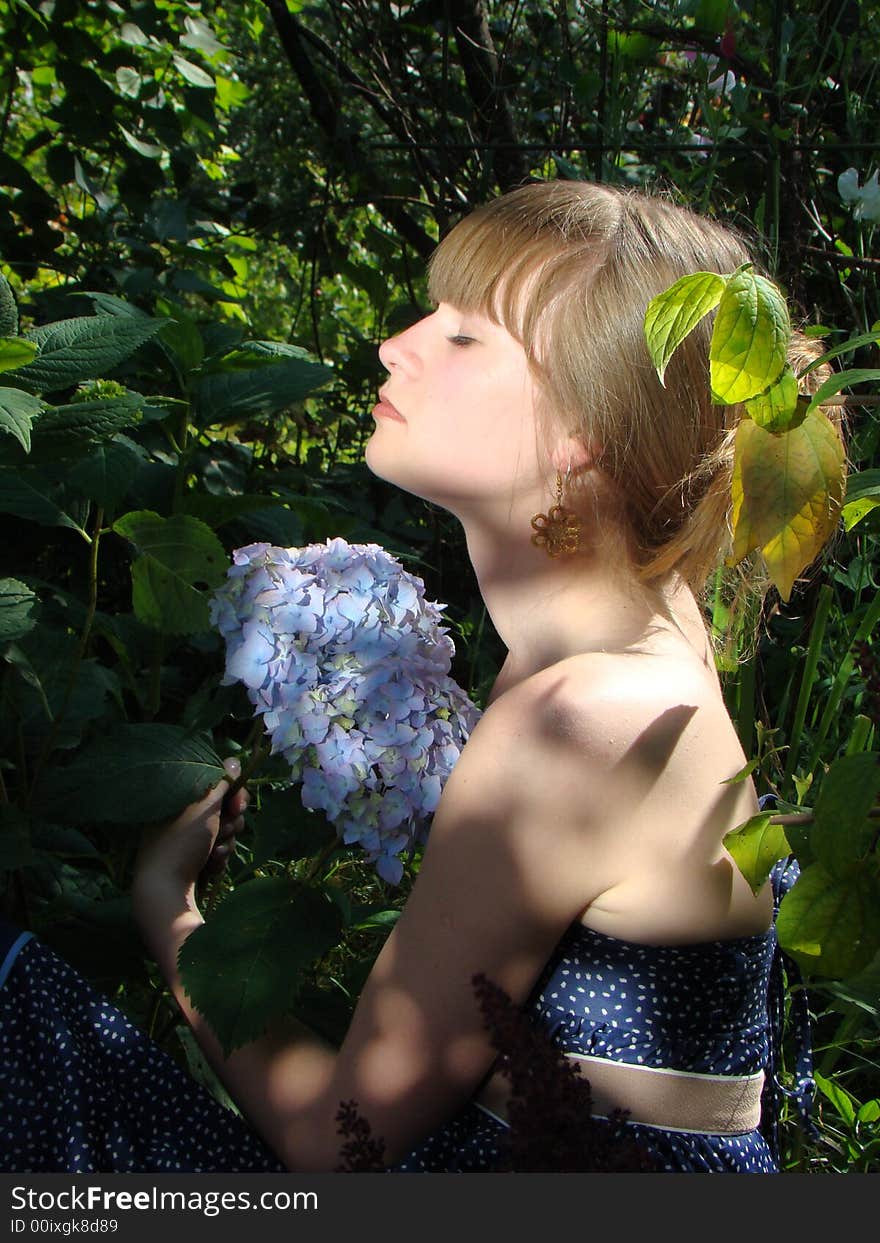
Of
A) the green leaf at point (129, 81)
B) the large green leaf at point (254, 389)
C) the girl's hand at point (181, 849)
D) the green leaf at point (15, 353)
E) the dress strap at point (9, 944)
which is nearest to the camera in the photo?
the green leaf at point (15, 353)

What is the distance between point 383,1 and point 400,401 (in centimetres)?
210

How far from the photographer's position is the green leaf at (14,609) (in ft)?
4.17

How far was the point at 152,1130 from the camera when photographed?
127 centimetres

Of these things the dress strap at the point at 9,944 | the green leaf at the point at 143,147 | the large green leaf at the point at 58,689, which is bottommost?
the dress strap at the point at 9,944

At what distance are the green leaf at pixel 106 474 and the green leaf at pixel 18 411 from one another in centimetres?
19

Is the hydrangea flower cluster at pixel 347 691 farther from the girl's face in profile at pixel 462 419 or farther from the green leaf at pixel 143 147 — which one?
the green leaf at pixel 143 147

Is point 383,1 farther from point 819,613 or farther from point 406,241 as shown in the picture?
point 819,613

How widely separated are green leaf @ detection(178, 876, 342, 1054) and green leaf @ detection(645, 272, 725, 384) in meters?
0.65

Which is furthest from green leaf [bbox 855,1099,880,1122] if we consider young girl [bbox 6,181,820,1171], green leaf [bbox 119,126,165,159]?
green leaf [bbox 119,126,165,159]

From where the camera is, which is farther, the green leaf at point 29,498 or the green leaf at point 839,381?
the green leaf at point 29,498

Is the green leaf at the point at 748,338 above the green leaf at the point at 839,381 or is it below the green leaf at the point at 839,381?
above

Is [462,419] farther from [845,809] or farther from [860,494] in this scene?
[845,809]

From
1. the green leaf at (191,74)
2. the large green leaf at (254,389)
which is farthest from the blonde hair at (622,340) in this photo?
the green leaf at (191,74)

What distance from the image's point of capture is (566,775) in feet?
3.72
